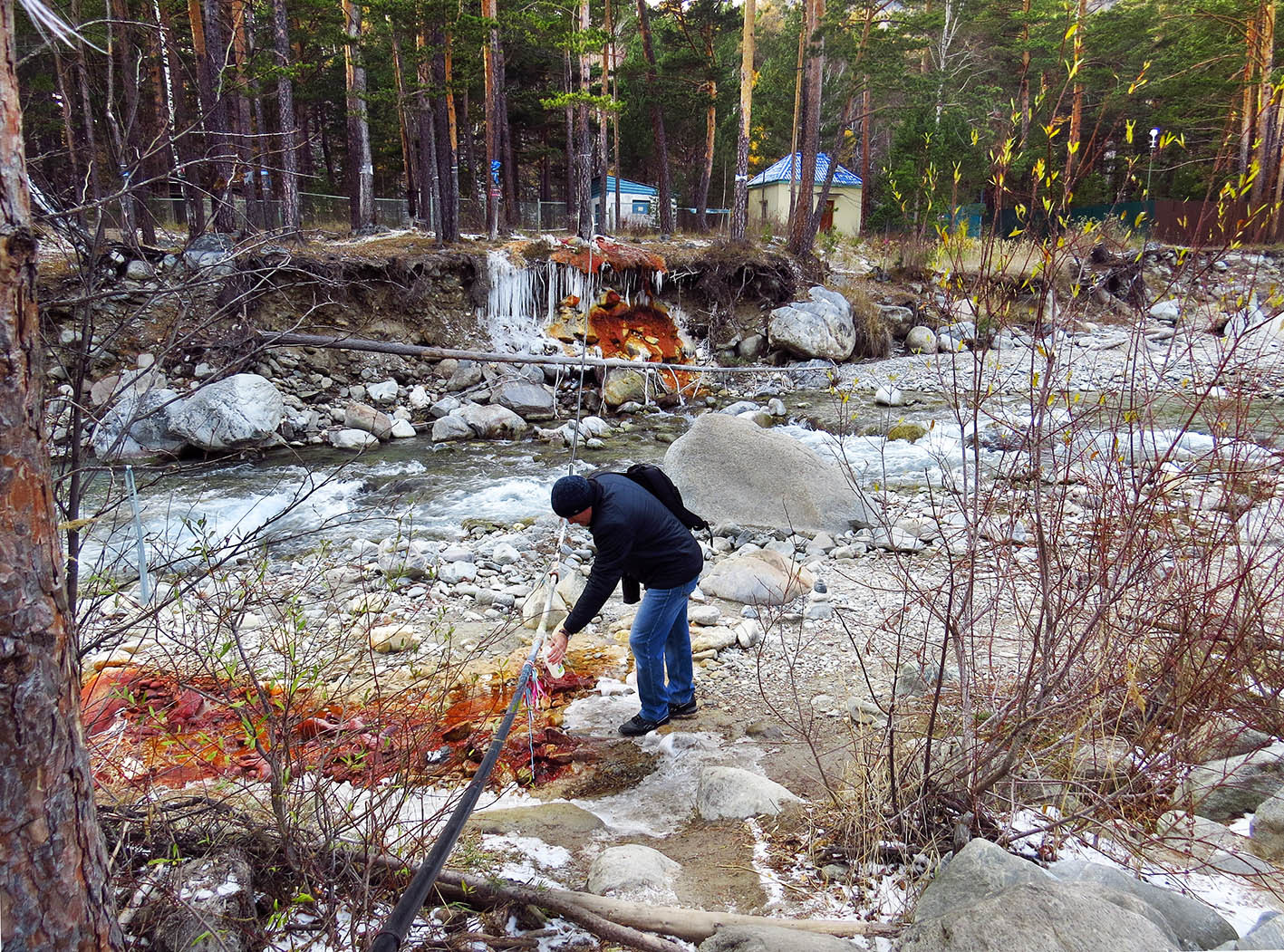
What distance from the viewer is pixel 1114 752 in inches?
126

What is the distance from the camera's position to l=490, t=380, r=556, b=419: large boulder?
14.9 meters

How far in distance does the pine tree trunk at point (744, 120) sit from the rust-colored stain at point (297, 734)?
18050 mm

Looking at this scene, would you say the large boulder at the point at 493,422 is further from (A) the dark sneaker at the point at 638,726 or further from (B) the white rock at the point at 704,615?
(A) the dark sneaker at the point at 638,726

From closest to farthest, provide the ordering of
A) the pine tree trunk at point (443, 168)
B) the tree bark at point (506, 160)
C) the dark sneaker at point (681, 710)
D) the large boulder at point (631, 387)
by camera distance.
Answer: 1. the dark sneaker at point (681, 710)
2. the large boulder at point (631, 387)
3. the pine tree trunk at point (443, 168)
4. the tree bark at point (506, 160)

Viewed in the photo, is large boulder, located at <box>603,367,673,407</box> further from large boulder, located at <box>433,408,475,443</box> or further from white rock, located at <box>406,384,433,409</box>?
white rock, located at <box>406,384,433,409</box>

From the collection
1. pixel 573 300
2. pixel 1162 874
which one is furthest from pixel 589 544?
pixel 573 300

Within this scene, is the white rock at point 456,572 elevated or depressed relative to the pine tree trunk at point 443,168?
depressed

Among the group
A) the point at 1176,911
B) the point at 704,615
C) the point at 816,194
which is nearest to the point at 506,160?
the point at 816,194

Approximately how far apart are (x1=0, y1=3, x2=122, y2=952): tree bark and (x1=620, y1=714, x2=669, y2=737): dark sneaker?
3110 millimetres

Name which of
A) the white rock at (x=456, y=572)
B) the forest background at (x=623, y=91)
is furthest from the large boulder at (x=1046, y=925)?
the forest background at (x=623, y=91)

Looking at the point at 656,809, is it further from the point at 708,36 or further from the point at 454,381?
the point at 708,36

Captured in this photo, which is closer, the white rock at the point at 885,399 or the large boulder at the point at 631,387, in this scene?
the white rock at the point at 885,399

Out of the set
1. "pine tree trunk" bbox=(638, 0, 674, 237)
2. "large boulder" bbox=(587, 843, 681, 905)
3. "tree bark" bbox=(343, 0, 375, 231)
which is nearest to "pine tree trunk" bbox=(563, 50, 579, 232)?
"pine tree trunk" bbox=(638, 0, 674, 237)

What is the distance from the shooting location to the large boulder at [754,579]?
6348 millimetres
